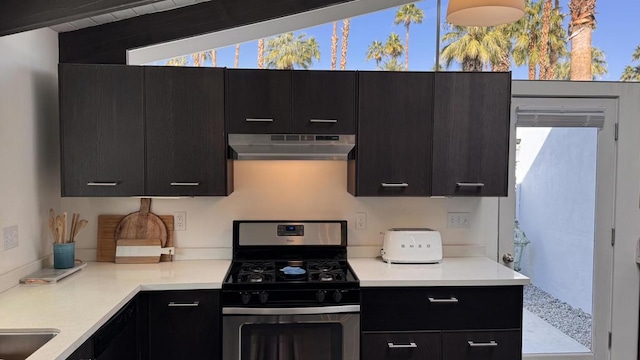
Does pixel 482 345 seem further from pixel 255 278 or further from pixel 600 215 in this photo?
pixel 600 215

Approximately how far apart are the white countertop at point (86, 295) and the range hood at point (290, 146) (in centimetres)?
72

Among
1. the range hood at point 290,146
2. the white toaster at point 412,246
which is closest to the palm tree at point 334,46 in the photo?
the range hood at point 290,146

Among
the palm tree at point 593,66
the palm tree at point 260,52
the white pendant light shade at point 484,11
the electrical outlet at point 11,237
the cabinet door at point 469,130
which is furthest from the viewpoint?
the palm tree at point 593,66

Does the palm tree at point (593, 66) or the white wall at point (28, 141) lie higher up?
the palm tree at point (593, 66)

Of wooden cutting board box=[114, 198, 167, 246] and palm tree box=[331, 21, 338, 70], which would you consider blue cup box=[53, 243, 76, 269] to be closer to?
wooden cutting board box=[114, 198, 167, 246]

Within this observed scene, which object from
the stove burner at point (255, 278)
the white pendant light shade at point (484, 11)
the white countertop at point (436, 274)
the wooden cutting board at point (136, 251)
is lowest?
the stove burner at point (255, 278)

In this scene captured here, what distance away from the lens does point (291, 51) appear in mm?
2904

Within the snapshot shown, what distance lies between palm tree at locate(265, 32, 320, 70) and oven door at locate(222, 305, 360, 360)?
1.56 metres

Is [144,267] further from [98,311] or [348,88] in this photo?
[348,88]

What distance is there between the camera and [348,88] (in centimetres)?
258

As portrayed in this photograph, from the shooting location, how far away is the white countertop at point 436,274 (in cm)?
238

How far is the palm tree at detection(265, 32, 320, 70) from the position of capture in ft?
9.48

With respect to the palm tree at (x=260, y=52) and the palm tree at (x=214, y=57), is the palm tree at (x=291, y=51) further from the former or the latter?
the palm tree at (x=214, y=57)

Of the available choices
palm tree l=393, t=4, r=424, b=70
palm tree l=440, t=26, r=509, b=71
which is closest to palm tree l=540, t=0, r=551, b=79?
palm tree l=440, t=26, r=509, b=71
